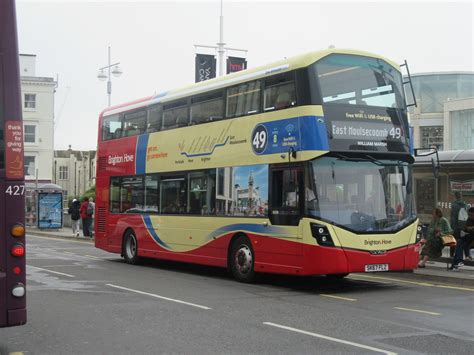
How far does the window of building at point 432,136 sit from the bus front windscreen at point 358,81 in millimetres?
41268

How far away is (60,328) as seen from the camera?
26.3 feet

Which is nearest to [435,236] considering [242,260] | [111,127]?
[242,260]

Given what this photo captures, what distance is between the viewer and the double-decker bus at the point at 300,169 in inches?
442

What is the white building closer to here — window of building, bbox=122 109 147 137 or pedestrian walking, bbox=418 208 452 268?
window of building, bbox=122 109 147 137

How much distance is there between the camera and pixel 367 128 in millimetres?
11727

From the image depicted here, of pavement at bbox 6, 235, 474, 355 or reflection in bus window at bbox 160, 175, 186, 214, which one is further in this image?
reflection in bus window at bbox 160, 175, 186, 214

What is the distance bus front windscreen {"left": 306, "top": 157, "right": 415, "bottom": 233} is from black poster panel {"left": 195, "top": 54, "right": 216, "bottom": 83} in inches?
670

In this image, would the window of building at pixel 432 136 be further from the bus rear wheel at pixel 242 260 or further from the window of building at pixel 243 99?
the bus rear wheel at pixel 242 260

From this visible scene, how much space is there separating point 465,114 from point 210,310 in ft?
146

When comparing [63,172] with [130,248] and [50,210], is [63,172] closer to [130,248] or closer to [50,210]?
[50,210]

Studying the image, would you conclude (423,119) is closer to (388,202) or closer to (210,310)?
(388,202)

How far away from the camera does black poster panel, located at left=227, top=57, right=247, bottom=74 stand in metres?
28.9

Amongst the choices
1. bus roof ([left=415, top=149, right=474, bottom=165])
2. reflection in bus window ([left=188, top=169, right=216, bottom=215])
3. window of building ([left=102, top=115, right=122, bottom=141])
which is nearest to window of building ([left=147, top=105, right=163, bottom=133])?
window of building ([left=102, top=115, right=122, bottom=141])

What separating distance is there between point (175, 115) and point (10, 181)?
9.21m
